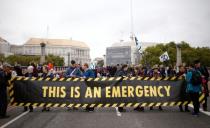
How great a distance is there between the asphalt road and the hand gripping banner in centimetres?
38

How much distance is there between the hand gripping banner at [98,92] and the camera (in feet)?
42.1

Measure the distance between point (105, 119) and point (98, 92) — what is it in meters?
2.15

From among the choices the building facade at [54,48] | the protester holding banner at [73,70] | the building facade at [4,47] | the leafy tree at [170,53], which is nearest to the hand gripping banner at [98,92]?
the protester holding banner at [73,70]

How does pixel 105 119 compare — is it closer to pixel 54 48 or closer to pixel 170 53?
pixel 170 53

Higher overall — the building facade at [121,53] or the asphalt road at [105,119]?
the building facade at [121,53]

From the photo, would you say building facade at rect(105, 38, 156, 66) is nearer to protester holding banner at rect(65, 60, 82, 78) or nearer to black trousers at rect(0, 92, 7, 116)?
protester holding banner at rect(65, 60, 82, 78)

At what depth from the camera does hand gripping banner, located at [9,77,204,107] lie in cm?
1282

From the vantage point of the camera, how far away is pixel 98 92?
12.9 meters

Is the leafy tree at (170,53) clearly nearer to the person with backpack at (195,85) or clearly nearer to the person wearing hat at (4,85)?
the person with backpack at (195,85)

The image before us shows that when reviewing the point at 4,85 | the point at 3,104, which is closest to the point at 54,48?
the point at 4,85

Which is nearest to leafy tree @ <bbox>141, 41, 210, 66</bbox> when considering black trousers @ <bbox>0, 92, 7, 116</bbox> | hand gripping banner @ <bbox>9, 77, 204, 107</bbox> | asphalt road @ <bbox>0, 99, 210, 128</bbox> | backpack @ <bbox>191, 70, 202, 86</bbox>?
hand gripping banner @ <bbox>9, 77, 204, 107</bbox>

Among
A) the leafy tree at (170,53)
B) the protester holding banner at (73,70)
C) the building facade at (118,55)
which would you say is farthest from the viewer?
the building facade at (118,55)

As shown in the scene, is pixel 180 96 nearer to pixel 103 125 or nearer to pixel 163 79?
pixel 163 79

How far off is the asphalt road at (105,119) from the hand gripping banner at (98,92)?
0.38m
